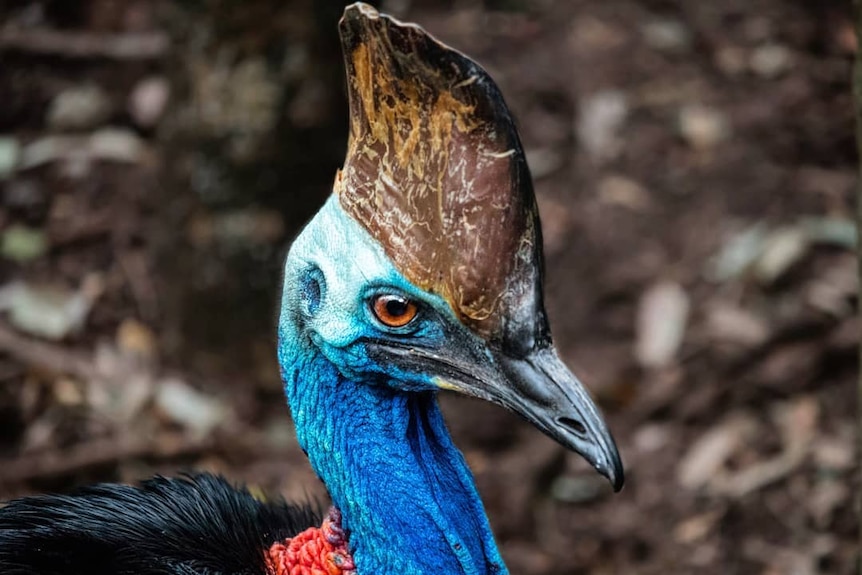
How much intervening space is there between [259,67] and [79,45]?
2.18 metres

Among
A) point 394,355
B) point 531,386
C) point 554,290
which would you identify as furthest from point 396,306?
point 554,290

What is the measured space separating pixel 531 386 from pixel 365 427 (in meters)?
0.38

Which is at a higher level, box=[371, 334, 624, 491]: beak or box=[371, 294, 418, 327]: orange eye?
box=[371, 294, 418, 327]: orange eye

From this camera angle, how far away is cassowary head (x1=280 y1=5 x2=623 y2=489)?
203 centimetres

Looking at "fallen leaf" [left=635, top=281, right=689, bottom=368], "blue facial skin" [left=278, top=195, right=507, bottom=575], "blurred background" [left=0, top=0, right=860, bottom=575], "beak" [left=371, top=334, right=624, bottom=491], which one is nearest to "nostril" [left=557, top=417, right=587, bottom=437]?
"beak" [left=371, top=334, right=624, bottom=491]

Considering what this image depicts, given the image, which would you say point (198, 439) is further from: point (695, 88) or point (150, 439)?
point (695, 88)

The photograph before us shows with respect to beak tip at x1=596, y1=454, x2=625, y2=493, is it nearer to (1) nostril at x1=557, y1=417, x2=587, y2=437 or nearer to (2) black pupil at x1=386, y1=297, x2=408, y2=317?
(1) nostril at x1=557, y1=417, x2=587, y2=437

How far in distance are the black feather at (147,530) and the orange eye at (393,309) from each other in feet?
2.08

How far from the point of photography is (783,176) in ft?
17.3

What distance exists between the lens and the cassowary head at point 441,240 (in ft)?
6.65

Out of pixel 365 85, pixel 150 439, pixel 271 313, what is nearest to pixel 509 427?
pixel 271 313

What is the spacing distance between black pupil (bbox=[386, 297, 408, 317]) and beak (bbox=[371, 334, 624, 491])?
0.07m

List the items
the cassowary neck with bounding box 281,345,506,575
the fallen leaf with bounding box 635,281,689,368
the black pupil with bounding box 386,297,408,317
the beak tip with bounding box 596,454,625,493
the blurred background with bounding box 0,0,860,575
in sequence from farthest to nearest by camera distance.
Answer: the fallen leaf with bounding box 635,281,689,368, the blurred background with bounding box 0,0,860,575, the cassowary neck with bounding box 281,345,506,575, the black pupil with bounding box 386,297,408,317, the beak tip with bounding box 596,454,625,493

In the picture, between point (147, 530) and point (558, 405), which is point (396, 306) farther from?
point (147, 530)
